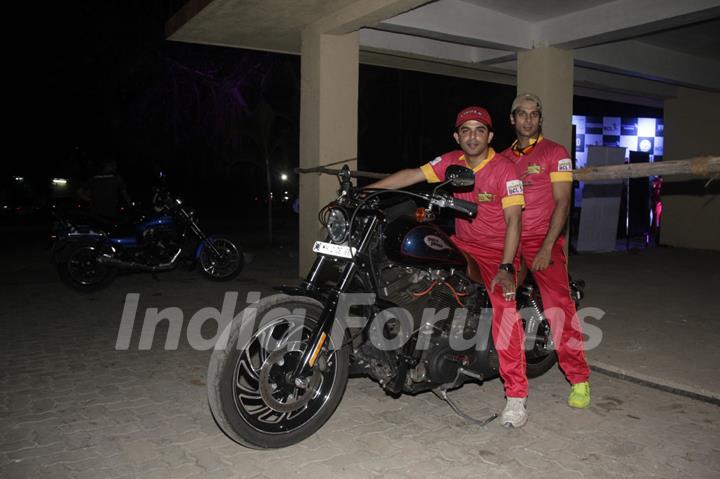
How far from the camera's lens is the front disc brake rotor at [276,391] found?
11.7 ft

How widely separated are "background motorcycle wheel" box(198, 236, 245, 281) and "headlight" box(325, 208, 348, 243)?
611 cm

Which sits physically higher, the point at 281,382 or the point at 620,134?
the point at 620,134

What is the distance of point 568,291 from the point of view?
4.59 m

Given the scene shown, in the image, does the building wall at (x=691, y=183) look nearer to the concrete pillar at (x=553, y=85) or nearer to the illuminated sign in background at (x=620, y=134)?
the illuminated sign in background at (x=620, y=134)

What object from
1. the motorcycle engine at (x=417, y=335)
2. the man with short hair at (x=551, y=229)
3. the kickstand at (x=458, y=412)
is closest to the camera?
the motorcycle engine at (x=417, y=335)

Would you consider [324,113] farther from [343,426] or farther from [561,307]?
[343,426]

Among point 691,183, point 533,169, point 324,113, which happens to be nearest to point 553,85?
point 324,113

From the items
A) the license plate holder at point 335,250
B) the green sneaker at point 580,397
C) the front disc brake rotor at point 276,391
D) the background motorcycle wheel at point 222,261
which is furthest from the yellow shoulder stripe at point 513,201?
the background motorcycle wheel at point 222,261

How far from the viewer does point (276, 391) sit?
368cm

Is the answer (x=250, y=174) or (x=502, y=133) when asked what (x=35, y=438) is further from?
(x=250, y=174)

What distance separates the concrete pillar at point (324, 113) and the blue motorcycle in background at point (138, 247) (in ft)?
4.65

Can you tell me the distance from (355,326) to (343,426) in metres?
0.84

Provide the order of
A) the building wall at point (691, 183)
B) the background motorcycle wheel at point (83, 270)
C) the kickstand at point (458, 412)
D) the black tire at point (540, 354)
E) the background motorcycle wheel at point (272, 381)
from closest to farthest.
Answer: the background motorcycle wheel at point (272, 381) < the kickstand at point (458, 412) < the black tire at point (540, 354) < the background motorcycle wheel at point (83, 270) < the building wall at point (691, 183)

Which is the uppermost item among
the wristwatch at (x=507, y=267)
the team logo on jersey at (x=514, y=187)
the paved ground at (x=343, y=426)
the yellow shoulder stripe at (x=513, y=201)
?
the team logo on jersey at (x=514, y=187)
